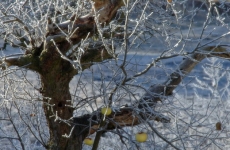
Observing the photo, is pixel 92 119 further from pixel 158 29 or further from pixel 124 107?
pixel 158 29

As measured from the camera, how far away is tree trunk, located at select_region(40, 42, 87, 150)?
3266 mm

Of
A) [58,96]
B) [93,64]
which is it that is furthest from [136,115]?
[58,96]

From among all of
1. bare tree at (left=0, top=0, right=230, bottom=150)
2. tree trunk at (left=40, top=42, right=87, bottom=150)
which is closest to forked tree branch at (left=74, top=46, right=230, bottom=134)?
bare tree at (left=0, top=0, right=230, bottom=150)

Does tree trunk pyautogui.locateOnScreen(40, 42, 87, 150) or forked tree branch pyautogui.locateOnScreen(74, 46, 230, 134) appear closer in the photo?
tree trunk pyautogui.locateOnScreen(40, 42, 87, 150)

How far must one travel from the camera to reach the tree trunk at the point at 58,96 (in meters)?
3.27

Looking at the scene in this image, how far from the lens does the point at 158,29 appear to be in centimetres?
339

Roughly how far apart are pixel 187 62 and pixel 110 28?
0.98m

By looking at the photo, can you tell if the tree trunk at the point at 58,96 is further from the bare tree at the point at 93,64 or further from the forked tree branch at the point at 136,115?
the forked tree branch at the point at 136,115

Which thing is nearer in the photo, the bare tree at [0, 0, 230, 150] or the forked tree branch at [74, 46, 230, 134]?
the bare tree at [0, 0, 230, 150]

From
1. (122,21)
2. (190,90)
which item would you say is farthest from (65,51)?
(190,90)

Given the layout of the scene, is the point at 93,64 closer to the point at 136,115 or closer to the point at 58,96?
the point at 58,96

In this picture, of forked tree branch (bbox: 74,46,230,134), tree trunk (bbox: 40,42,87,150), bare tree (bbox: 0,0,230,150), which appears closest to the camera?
bare tree (bbox: 0,0,230,150)

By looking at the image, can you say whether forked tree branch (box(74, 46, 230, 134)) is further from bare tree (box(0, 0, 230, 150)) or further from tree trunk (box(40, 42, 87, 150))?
tree trunk (box(40, 42, 87, 150))

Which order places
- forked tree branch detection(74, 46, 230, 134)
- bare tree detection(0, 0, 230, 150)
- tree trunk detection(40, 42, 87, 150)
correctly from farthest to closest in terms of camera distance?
forked tree branch detection(74, 46, 230, 134)
tree trunk detection(40, 42, 87, 150)
bare tree detection(0, 0, 230, 150)
